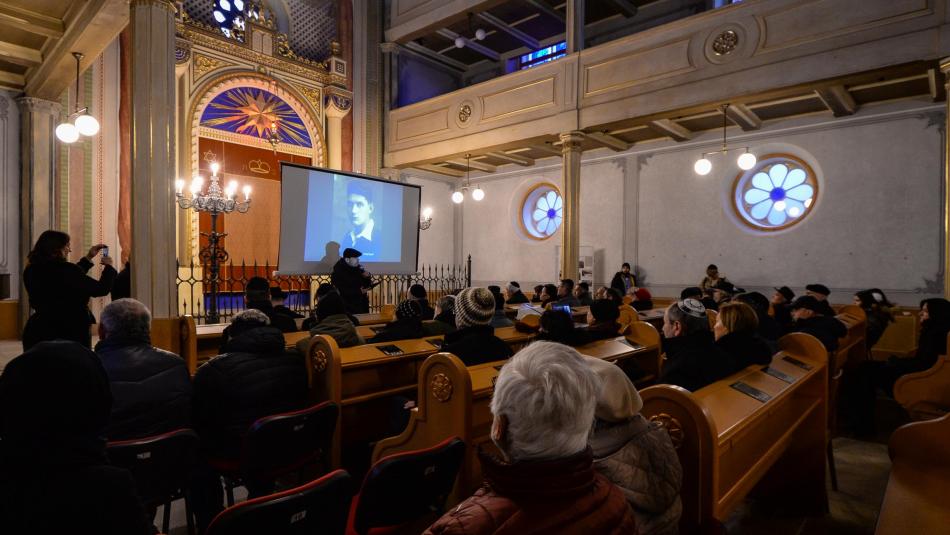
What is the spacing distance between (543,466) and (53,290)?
3864 millimetres

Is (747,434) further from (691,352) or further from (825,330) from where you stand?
(825,330)

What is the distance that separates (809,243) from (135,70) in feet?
32.2

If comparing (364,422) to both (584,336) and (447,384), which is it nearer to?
(447,384)

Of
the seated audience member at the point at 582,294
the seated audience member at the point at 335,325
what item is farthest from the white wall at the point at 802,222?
the seated audience member at the point at 335,325

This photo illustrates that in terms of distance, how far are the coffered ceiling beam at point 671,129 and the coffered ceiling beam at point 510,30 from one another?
12.7 feet

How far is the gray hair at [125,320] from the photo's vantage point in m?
2.27

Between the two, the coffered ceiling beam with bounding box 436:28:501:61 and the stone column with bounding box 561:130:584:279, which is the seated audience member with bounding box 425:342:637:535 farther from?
the coffered ceiling beam with bounding box 436:28:501:61

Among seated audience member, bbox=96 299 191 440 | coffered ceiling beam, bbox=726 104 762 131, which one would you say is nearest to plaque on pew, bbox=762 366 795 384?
seated audience member, bbox=96 299 191 440

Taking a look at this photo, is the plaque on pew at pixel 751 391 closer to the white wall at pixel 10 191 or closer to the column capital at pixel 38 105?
the white wall at pixel 10 191

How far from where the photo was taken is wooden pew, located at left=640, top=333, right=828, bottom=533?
5.43 ft

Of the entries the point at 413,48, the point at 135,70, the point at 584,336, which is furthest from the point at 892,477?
the point at 413,48

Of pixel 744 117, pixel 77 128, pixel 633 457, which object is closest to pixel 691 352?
pixel 633 457

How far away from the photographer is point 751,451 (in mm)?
2215

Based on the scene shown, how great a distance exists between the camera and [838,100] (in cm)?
764
